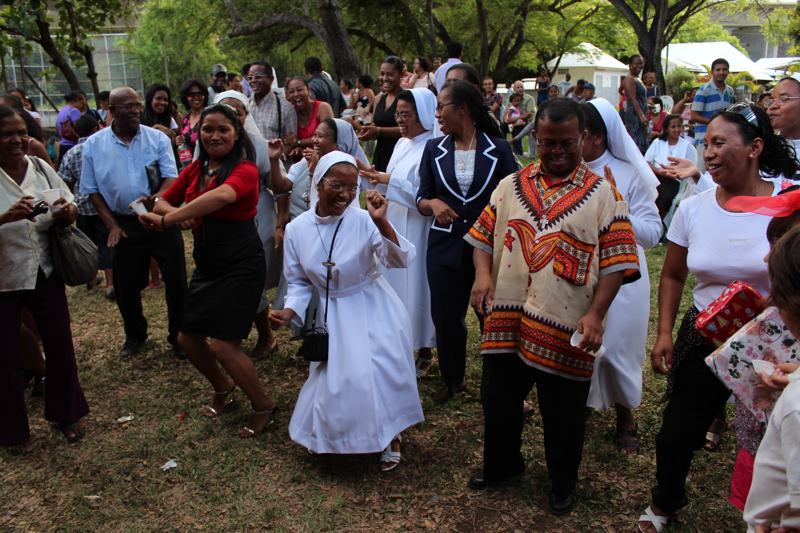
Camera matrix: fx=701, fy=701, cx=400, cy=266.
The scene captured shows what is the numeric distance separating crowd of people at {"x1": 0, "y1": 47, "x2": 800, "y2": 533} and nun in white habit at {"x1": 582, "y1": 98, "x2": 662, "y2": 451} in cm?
1

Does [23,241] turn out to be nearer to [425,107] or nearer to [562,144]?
[425,107]

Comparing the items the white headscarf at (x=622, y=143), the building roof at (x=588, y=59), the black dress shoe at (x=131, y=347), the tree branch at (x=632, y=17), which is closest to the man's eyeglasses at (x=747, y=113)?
the white headscarf at (x=622, y=143)

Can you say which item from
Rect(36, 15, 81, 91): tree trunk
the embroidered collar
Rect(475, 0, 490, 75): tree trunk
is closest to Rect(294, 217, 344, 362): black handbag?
the embroidered collar

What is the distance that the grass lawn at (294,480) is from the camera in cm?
357

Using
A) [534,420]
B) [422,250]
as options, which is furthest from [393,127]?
[534,420]

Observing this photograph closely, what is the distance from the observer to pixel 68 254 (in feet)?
14.0

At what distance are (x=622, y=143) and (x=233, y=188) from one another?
224cm

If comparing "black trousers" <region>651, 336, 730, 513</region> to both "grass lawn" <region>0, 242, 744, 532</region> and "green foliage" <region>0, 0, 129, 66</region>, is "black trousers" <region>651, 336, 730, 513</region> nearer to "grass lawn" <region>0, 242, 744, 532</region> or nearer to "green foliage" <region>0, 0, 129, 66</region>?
"grass lawn" <region>0, 242, 744, 532</region>

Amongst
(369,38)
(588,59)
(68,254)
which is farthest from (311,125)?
(588,59)

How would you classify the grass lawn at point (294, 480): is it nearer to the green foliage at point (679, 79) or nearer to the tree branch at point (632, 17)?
the tree branch at point (632, 17)

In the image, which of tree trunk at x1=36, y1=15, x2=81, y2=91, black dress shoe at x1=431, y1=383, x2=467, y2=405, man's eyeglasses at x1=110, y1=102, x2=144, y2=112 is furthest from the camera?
tree trunk at x1=36, y1=15, x2=81, y2=91

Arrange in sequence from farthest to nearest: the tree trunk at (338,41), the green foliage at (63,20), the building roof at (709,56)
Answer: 1. the building roof at (709,56)
2. the tree trunk at (338,41)
3. the green foliage at (63,20)

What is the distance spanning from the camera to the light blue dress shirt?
5.58m

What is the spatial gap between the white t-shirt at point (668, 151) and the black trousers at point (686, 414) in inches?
216
